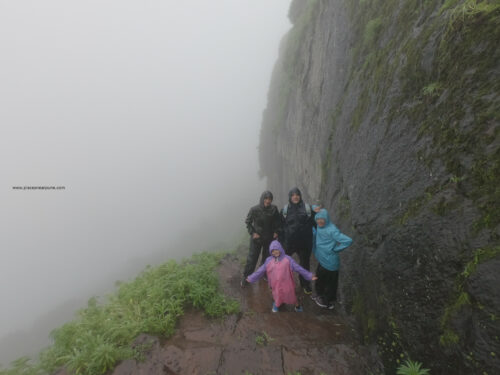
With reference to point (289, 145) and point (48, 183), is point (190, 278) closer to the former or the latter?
point (289, 145)

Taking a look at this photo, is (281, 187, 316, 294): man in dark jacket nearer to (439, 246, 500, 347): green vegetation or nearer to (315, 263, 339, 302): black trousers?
(315, 263, 339, 302): black trousers

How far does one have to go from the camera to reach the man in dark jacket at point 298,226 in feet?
18.3

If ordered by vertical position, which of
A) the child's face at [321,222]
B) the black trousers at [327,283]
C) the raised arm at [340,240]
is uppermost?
the child's face at [321,222]

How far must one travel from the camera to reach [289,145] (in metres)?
15.6

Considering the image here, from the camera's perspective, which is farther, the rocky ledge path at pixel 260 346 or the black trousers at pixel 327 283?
the black trousers at pixel 327 283

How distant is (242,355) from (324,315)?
2.08 metres

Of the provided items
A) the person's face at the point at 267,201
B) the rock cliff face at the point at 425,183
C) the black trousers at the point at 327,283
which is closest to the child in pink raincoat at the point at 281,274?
the black trousers at the point at 327,283

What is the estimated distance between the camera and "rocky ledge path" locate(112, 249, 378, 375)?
3.82 m

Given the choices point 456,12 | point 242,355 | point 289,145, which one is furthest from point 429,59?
point 289,145

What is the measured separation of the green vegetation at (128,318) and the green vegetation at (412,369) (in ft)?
10.9

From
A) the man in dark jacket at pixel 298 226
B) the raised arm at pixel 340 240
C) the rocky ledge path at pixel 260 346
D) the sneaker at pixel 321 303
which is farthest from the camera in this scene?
the man in dark jacket at pixel 298 226

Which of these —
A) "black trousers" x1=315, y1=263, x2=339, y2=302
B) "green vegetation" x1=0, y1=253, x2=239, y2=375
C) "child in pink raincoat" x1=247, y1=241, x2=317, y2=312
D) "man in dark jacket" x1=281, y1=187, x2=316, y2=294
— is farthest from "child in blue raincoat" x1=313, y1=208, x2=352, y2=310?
"green vegetation" x1=0, y1=253, x2=239, y2=375

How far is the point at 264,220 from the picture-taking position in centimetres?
601

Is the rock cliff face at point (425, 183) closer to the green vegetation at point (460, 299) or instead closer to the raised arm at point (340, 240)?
the green vegetation at point (460, 299)
